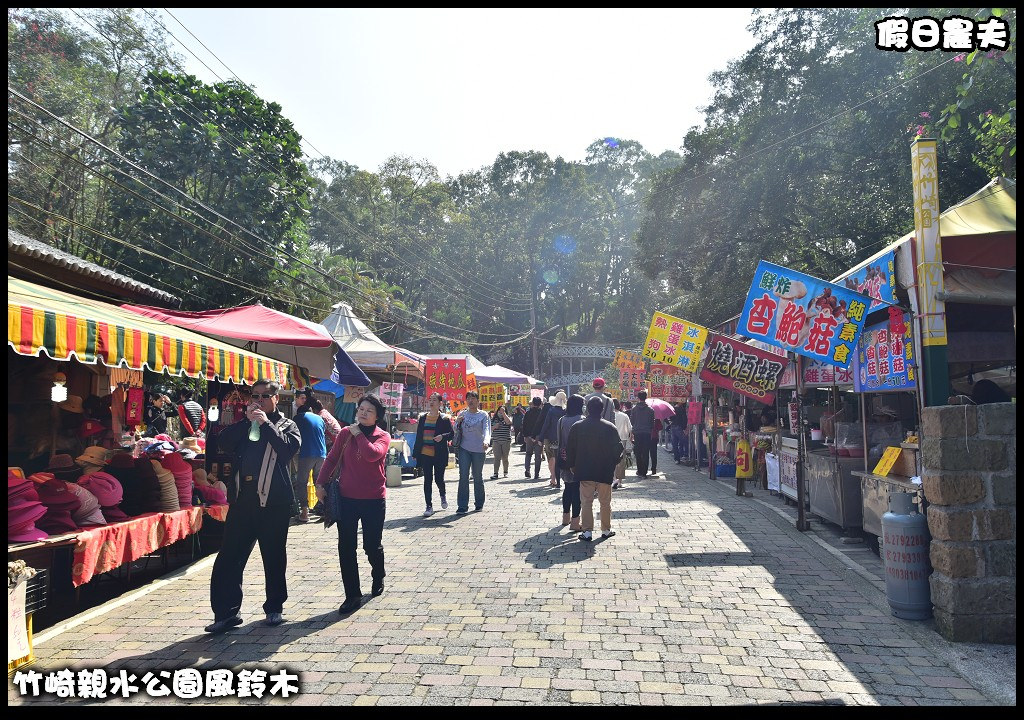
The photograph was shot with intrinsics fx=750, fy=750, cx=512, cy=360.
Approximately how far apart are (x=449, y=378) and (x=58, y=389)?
36.9ft

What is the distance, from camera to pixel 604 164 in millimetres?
64688

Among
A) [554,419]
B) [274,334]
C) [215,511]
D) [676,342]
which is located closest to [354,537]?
[215,511]

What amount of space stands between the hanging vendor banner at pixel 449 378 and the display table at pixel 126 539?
11220 mm

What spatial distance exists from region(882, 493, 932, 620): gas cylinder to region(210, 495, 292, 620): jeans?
16.1 ft

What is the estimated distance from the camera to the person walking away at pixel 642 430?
52.2ft

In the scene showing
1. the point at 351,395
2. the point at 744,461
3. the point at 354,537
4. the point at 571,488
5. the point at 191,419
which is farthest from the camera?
the point at 351,395

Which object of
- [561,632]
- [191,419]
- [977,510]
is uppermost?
[191,419]

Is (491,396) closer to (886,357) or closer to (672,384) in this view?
(672,384)

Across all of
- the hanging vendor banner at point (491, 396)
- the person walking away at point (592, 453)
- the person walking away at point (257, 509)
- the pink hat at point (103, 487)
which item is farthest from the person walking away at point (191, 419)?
the person walking away at point (257, 509)

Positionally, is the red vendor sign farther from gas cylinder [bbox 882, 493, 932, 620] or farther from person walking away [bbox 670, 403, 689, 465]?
gas cylinder [bbox 882, 493, 932, 620]

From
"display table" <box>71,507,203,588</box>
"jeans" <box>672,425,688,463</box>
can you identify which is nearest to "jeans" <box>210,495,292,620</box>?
"display table" <box>71,507,203,588</box>

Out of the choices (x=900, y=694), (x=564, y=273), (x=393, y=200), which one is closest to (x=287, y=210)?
(x=900, y=694)

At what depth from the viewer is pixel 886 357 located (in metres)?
8.31

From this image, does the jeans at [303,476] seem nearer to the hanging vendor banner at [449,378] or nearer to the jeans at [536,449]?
the jeans at [536,449]
